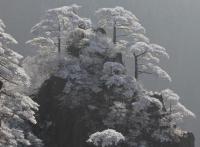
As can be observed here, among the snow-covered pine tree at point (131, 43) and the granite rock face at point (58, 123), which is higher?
the snow-covered pine tree at point (131, 43)

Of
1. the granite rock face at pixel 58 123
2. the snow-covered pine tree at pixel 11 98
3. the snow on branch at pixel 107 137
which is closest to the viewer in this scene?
the snow-covered pine tree at pixel 11 98

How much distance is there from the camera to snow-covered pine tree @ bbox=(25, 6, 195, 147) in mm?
47312

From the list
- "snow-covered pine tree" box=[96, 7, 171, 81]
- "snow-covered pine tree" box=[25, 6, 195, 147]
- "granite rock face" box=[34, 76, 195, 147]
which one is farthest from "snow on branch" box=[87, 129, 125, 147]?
"snow-covered pine tree" box=[96, 7, 171, 81]

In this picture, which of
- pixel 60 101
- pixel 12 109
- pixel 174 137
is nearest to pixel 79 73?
pixel 60 101

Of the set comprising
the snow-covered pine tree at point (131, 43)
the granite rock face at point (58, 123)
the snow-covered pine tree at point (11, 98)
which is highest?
the snow-covered pine tree at point (131, 43)

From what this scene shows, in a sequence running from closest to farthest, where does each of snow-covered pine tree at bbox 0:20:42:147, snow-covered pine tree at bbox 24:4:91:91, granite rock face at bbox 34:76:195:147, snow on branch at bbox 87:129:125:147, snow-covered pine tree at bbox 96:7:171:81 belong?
snow-covered pine tree at bbox 0:20:42:147 < snow on branch at bbox 87:129:125:147 < granite rock face at bbox 34:76:195:147 < snow-covered pine tree at bbox 96:7:171:81 < snow-covered pine tree at bbox 24:4:91:91

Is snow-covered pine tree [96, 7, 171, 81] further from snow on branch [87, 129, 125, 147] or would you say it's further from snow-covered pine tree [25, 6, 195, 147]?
snow on branch [87, 129, 125, 147]

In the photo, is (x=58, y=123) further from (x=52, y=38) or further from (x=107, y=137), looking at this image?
(x=52, y=38)

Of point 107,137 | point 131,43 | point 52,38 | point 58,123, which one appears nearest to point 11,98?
point 107,137

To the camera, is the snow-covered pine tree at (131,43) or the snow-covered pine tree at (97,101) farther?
the snow-covered pine tree at (131,43)

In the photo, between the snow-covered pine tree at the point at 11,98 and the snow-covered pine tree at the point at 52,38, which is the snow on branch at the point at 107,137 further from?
the snow-covered pine tree at the point at 52,38

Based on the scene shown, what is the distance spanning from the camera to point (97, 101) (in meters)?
49.1

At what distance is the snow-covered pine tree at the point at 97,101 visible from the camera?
4731 centimetres

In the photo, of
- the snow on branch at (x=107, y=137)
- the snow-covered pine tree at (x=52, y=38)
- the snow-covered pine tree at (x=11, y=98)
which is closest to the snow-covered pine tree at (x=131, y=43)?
the snow-covered pine tree at (x=52, y=38)
